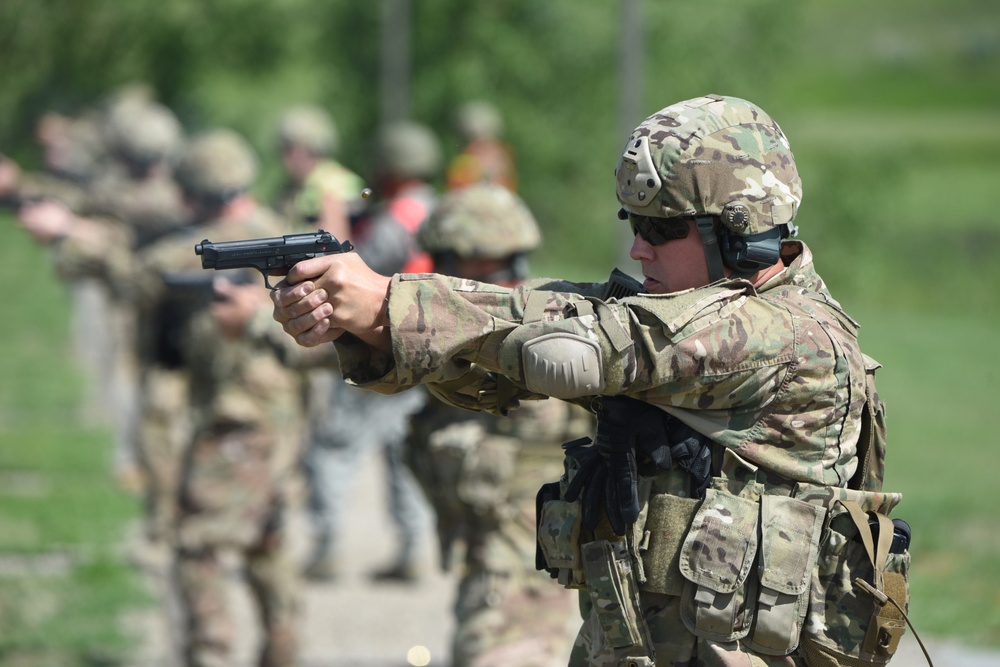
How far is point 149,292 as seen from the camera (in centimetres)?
820

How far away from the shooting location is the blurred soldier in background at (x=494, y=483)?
5.30 meters

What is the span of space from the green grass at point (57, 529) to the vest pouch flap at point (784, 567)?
16.2 feet

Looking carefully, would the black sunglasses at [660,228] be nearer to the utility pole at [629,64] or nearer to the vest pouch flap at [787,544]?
the vest pouch flap at [787,544]

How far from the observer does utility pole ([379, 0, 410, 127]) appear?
84.6ft

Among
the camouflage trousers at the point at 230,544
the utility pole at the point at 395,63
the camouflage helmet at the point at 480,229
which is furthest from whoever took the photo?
the utility pole at the point at 395,63

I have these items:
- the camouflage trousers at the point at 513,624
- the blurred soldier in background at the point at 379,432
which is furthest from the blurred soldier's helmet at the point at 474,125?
the camouflage trousers at the point at 513,624

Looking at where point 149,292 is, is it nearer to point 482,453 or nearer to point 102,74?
point 482,453

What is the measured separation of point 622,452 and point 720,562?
13.6 inches

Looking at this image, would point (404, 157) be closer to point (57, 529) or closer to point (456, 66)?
point (57, 529)

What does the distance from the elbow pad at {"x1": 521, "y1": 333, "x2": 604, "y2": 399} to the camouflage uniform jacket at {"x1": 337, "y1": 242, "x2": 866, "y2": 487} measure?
25mm

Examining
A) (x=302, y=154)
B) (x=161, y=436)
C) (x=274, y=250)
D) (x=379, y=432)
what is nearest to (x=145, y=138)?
(x=302, y=154)

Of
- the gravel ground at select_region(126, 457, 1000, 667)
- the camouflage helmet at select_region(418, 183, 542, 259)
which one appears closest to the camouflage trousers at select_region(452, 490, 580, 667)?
the camouflage helmet at select_region(418, 183, 542, 259)

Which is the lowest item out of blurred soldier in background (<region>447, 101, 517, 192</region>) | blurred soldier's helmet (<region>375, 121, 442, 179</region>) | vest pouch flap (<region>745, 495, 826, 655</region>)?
vest pouch flap (<region>745, 495, 826, 655</region>)

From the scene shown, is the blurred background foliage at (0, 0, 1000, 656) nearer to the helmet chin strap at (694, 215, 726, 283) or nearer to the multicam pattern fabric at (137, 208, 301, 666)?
the multicam pattern fabric at (137, 208, 301, 666)
